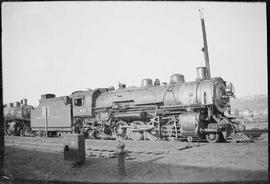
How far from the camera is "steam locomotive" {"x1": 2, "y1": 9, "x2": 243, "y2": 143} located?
42.6 feet

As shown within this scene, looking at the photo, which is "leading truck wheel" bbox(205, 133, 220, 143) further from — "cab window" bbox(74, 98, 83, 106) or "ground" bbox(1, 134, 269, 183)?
"cab window" bbox(74, 98, 83, 106)

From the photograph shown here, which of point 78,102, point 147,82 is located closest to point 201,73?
point 147,82

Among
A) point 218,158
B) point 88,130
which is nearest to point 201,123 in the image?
point 218,158

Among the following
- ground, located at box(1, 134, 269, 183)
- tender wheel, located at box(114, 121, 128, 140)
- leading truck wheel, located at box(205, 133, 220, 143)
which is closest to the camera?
ground, located at box(1, 134, 269, 183)

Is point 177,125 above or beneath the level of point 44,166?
above

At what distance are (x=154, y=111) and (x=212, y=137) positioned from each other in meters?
3.48

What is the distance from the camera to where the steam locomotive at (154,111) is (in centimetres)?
1299

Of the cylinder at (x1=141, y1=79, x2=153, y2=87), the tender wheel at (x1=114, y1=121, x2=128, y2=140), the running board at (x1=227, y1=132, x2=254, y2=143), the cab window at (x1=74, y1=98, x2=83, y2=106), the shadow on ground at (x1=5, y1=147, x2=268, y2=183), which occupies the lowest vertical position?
the shadow on ground at (x1=5, y1=147, x2=268, y2=183)

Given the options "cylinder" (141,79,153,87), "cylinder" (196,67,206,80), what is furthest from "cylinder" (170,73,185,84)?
"cylinder" (141,79,153,87)

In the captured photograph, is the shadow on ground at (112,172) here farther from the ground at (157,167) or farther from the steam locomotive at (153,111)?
the steam locomotive at (153,111)

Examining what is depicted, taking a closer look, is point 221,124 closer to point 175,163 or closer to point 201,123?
point 201,123

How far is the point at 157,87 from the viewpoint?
50.4ft

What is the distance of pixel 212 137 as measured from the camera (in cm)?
1292

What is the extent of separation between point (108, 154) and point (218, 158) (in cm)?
449
